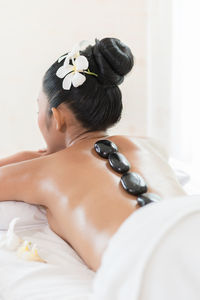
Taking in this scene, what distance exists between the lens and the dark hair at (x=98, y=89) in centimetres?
138

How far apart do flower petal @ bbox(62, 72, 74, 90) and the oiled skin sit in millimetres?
170

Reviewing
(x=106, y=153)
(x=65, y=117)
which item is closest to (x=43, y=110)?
(x=65, y=117)

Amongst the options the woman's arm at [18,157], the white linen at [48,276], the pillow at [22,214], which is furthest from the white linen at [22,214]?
the woman's arm at [18,157]

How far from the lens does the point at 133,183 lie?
1154mm

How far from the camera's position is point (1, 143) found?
9.04ft

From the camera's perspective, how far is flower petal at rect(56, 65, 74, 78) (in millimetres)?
1382

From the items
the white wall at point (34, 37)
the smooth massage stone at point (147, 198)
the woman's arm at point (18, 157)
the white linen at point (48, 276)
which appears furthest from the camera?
the white wall at point (34, 37)

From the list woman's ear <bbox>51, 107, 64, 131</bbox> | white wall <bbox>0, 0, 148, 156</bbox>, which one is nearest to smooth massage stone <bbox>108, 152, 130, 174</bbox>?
woman's ear <bbox>51, 107, 64, 131</bbox>

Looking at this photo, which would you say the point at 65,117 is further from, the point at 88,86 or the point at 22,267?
the point at 22,267

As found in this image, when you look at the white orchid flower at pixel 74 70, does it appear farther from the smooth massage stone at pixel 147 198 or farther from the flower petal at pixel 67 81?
the smooth massage stone at pixel 147 198

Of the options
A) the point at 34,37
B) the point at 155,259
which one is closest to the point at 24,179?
the point at 155,259

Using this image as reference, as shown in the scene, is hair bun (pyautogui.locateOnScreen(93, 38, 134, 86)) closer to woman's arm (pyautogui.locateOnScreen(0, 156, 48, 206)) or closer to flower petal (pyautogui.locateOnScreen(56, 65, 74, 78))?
flower petal (pyautogui.locateOnScreen(56, 65, 74, 78))

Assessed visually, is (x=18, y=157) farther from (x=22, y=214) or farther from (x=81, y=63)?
(x=81, y=63)

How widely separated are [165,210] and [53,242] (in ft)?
1.74
